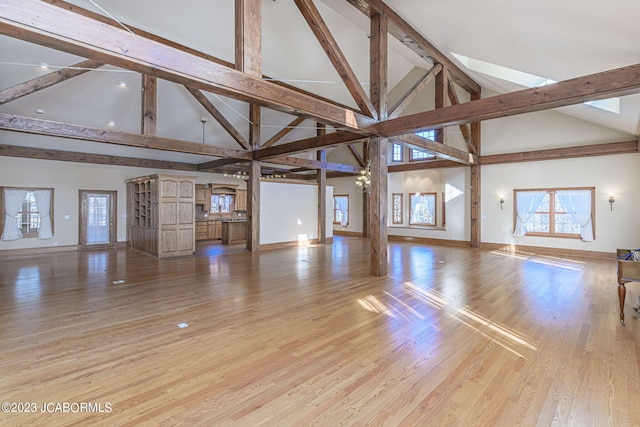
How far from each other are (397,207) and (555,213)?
17.2 ft

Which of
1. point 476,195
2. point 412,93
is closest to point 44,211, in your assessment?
point 412,93

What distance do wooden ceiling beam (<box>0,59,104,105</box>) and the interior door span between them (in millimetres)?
4580

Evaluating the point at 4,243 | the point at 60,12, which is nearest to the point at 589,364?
the point at 60,12

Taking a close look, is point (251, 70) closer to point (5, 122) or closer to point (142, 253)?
point (5, 122)

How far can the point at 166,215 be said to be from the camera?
8.05 meters

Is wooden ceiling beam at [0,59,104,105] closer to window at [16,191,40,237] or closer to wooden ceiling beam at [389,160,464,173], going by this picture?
window at [16,191,40,237]

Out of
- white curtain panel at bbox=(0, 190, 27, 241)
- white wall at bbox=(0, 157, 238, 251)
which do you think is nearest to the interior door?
white wall at bbox=(0, 157, 238, 251)

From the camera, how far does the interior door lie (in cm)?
952

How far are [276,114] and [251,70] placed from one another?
6.82m

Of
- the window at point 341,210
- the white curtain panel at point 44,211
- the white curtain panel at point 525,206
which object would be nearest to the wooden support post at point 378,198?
the white curtain panel at point 525,206

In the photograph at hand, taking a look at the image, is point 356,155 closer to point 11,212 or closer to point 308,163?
point 308,163

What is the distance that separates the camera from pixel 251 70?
11.6ft

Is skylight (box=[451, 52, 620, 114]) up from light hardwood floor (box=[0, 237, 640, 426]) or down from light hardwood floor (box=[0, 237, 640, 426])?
up

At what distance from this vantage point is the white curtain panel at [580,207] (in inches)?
316
